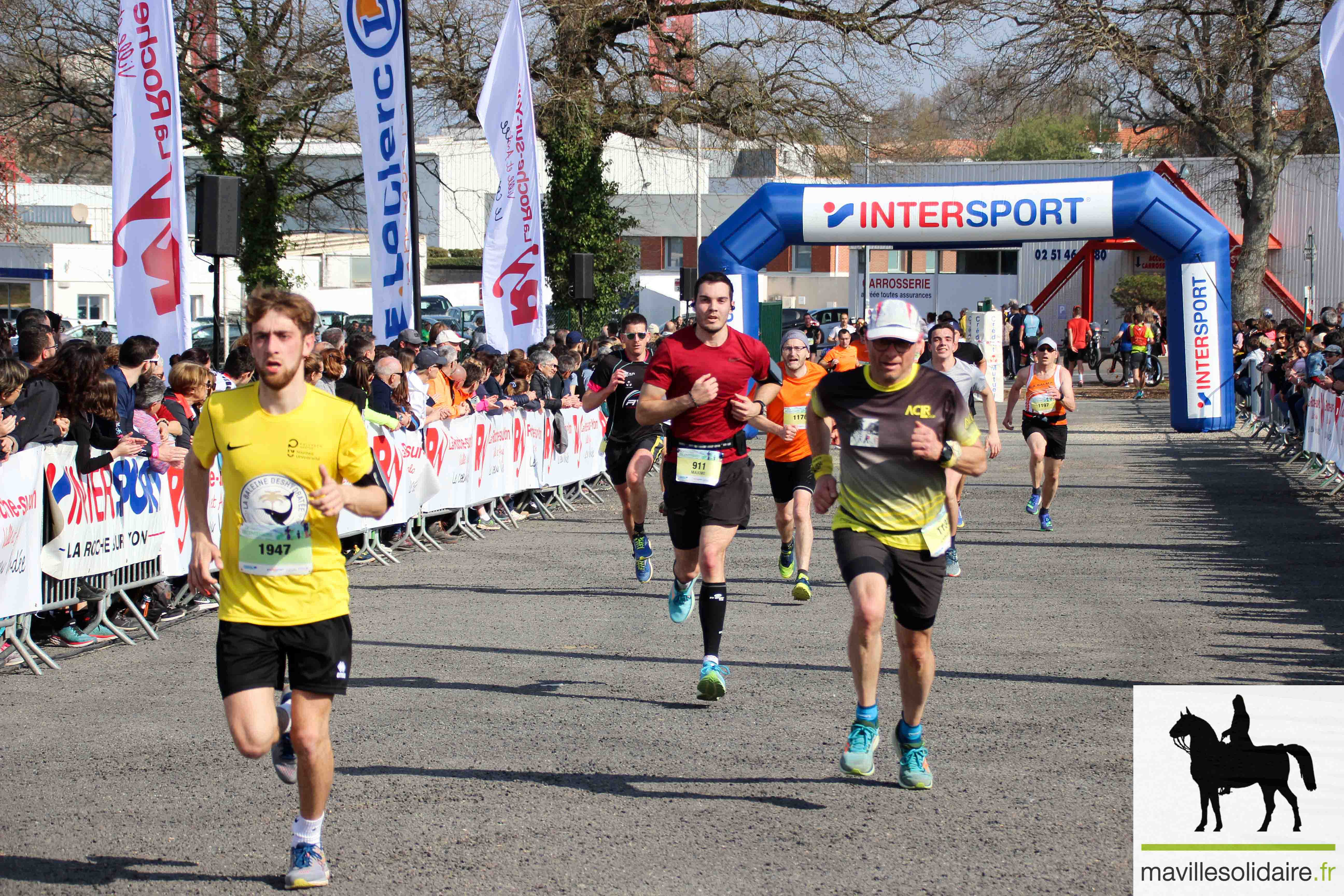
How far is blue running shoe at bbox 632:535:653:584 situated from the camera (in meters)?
10.5

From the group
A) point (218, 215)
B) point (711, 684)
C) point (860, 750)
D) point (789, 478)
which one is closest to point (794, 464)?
point (789, 478)

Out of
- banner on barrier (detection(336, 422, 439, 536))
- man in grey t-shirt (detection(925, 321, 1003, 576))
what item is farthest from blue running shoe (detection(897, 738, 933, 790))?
banner on barrier (detection(336, 422, 439, 536))

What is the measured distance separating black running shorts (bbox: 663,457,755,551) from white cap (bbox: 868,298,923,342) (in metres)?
1.65

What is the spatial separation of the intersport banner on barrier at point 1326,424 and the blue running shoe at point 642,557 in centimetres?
858

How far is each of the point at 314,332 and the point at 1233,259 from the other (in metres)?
40.3

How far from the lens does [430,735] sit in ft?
20.9

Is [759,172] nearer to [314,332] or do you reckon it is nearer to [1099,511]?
[1099,511]

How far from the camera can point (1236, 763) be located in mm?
4641

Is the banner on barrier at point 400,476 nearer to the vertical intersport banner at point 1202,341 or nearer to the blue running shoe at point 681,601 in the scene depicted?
the blue running shoe at point 681,601

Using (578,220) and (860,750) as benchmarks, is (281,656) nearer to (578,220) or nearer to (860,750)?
(860,750)

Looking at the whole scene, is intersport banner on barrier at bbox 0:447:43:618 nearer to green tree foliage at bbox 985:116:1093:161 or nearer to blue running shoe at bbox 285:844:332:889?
blue running shoe at bbox 285:844:332:889

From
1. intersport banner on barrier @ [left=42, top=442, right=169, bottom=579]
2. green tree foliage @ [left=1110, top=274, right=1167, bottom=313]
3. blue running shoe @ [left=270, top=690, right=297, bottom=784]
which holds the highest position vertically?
green tree foliage @ [left=1110, top=274, right=1167, bottom=313]

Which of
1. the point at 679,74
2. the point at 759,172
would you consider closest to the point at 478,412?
the point at 679,74

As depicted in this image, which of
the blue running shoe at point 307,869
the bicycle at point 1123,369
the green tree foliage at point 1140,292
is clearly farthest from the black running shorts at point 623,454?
the green tree foliage at point 1140,292
